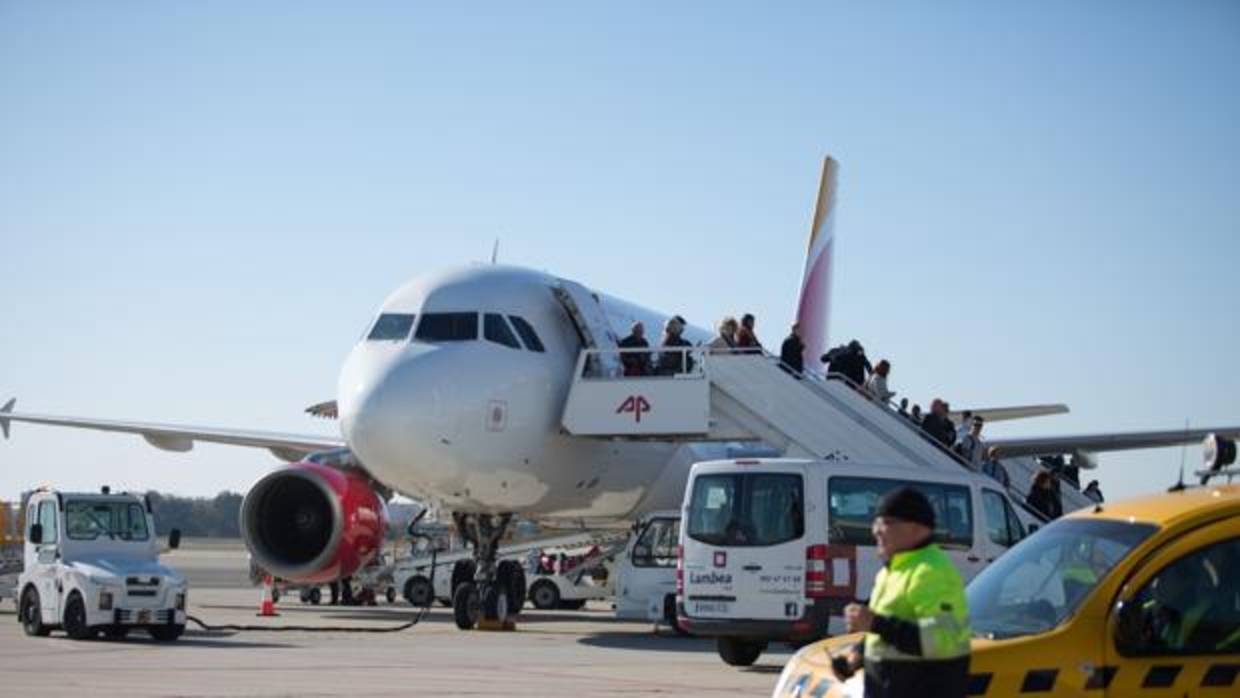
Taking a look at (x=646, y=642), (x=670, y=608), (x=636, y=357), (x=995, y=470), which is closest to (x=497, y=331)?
(x=636, y=357)

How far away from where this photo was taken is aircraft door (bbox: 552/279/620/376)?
2252cm

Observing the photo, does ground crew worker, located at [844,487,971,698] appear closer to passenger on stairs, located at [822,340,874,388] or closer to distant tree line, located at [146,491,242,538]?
passenger on stairs, located at [822,340,874,388]

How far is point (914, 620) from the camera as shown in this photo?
6.75 m

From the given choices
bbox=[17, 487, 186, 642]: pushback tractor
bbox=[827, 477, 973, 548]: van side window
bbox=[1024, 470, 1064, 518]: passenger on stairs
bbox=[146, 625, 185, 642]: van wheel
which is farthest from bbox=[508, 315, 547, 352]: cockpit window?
bbox=[1024, 470, 1064, 518]: passenger on stairs

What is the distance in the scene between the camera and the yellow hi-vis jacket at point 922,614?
265 inches

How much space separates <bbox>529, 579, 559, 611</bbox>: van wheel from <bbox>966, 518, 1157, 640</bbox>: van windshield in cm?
2079

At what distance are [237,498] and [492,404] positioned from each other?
8736 centimetres

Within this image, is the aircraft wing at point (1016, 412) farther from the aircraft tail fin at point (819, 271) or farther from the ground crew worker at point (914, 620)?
the ground crew worker at point (914, 620)

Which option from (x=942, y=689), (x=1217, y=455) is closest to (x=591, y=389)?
(x=1217, y=455)

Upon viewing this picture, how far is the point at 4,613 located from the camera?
1003 inches

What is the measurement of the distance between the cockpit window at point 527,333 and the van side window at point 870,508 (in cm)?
590

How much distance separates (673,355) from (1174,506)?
15656mm

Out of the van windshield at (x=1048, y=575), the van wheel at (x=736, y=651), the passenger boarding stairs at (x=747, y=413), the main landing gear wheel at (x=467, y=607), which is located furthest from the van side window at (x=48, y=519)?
the van windshield at (x=1048, y=575)

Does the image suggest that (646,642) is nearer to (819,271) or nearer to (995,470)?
(995,470)
